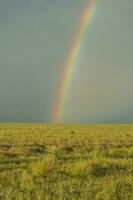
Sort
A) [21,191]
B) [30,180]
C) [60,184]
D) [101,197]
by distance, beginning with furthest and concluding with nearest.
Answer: [30,180] < [60,184] < [21,191] < [101,197]

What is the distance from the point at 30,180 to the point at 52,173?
59.5 inches

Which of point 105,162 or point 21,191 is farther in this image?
point 105,162

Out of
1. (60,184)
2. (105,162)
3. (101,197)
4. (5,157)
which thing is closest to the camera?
(101,197)

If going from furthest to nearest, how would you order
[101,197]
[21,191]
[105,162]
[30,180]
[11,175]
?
[105,162] < [11,175] < [30,180] < [21,191] < [101,197]

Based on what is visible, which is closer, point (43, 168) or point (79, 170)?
point (79, 170)

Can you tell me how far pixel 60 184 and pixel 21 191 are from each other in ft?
3.93

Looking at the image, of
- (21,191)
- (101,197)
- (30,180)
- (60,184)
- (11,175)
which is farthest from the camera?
(11,175)

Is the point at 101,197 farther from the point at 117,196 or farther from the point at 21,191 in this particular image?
the point at 21,191

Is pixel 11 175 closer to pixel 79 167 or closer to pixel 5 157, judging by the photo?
pixel 79 167

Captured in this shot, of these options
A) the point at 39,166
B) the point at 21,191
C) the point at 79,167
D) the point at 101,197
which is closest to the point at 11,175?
the point at 39,166

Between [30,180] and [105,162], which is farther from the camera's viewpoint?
[105,162]

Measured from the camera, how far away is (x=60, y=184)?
10.5 metres

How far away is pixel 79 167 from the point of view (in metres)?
12.6

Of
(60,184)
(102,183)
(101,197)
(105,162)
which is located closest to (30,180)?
(60,184)
